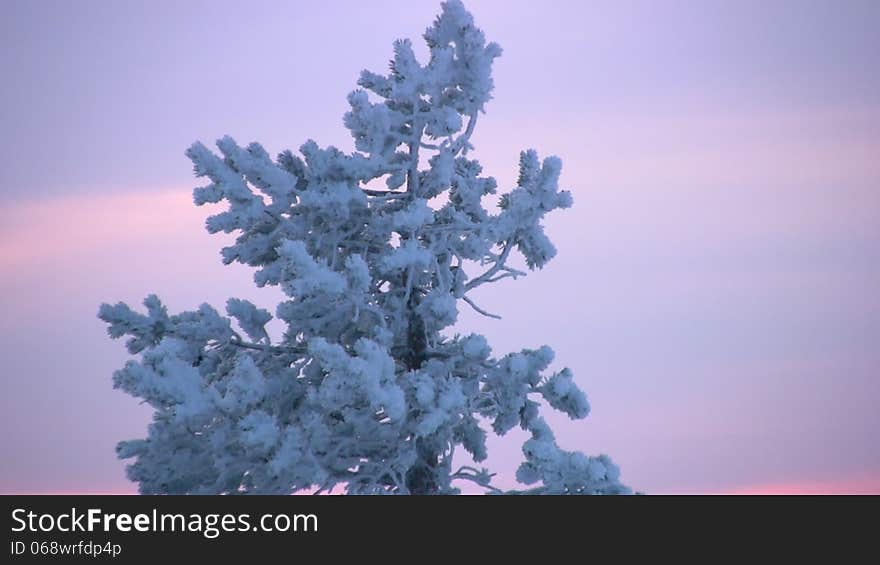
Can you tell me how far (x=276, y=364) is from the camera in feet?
59.3

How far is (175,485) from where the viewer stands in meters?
17.8

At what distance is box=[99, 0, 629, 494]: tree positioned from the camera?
16.8 m

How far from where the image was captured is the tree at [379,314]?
55.1 ft

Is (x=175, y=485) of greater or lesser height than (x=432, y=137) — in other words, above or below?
below

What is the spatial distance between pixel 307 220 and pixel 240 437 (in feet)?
11.1

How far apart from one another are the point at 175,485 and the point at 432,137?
6034 millimetres

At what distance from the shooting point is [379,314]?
57.0 feet

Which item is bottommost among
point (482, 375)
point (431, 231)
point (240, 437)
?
point (240, 437)
